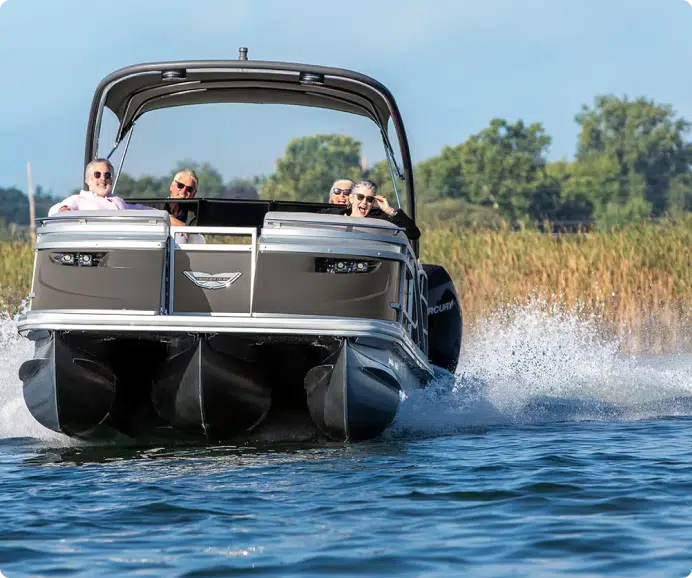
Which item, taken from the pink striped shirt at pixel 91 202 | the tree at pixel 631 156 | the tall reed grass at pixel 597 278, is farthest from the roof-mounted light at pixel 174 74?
the tree at pixel 631 156

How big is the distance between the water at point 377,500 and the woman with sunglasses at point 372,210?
0.99m

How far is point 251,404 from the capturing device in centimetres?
684

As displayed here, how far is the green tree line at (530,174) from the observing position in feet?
245

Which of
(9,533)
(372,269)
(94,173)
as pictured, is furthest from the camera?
(94,173)

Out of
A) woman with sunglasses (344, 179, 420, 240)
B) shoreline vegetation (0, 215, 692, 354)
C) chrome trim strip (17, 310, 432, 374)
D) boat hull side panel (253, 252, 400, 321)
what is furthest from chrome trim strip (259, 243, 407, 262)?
shoreline vegetation (0, 215, 692, 354)

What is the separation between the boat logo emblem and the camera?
673 centimetres

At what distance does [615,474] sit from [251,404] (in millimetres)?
1835

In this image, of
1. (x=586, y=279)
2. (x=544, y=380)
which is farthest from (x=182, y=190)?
(x=586, y=279)

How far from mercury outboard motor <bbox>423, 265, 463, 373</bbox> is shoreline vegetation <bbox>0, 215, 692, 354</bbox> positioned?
4559 millimetres

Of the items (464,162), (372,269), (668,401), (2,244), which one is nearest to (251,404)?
(372,269)

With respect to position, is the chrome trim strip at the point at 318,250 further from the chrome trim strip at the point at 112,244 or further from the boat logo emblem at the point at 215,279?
the chrome trim strip at the point at 112,244

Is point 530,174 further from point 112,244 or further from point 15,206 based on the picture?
point 112,244

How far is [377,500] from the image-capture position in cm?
566

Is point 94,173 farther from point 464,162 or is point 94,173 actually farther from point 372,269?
point 464,162
